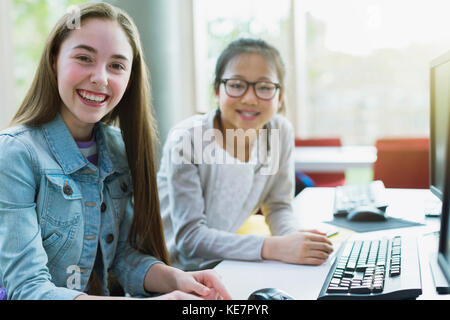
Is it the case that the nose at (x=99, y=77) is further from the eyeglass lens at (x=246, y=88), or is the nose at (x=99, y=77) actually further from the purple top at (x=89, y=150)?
the eyeglass lens at (x=246, y=88)

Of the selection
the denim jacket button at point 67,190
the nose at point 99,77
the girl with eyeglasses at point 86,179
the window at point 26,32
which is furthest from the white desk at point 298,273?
the window at point 26,32

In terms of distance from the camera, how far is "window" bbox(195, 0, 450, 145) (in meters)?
4.01

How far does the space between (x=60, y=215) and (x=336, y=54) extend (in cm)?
381

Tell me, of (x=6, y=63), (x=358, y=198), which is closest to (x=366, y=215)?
(x=358, y=198)

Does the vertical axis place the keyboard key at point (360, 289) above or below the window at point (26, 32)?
below

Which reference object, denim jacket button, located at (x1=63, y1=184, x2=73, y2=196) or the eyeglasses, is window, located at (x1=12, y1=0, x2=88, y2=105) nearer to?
the eyeglasses

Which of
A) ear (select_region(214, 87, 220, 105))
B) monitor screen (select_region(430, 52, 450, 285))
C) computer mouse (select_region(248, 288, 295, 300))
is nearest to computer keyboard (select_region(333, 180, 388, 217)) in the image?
monitor screen (select_region(430, 52, 450, 285))

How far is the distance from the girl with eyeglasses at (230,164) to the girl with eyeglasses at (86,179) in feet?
0.57

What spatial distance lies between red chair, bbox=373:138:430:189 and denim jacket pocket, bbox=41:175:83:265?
177 centimetres

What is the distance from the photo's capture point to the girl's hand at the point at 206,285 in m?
0.79

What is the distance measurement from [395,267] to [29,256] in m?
0.66

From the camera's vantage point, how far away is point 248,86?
1373 millimetres

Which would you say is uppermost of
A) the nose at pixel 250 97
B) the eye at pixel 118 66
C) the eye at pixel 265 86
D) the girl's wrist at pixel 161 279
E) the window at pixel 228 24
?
the window at pixel 228 24

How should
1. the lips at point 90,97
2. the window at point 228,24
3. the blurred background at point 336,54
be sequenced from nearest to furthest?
1. the lips at point 90,97
2. the blurred background at point 336,54
3. the window at point 228,24
